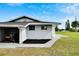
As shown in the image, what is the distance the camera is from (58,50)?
41.6ft

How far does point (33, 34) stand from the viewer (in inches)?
520

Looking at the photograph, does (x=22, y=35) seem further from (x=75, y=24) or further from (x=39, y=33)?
(x=75, y=24)

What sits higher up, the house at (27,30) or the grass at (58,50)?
the house at (27,30)

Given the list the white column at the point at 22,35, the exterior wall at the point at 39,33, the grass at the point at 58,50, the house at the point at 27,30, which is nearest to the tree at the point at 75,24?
the grass at the point at 58,50

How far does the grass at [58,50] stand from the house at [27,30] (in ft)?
1.38

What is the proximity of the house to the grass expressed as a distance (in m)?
0.42

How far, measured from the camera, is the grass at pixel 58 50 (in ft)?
40.7

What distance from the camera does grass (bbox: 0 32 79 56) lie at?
12406mm

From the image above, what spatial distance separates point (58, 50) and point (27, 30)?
5.08ft

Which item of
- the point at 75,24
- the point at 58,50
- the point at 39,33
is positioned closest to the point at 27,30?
the point at 39,33

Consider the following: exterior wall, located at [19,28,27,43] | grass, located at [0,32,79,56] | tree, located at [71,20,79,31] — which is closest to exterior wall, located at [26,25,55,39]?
exterior wall, located at [19,28,27,43]

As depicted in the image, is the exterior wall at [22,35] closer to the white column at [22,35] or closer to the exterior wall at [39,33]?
the white column at [22,35]

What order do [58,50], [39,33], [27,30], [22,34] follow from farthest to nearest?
1. [22,34]
2. [27,30]
3. [39,33]
4. [58,50]

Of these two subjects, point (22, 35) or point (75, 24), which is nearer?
point (75, 24)
